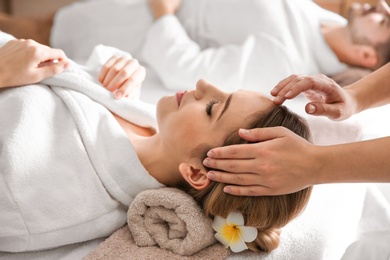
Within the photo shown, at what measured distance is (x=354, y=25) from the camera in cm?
210

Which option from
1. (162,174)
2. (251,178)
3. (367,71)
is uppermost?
(251,178)

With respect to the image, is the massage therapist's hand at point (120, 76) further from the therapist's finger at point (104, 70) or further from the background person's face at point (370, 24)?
the background person's face at point (370, 24)

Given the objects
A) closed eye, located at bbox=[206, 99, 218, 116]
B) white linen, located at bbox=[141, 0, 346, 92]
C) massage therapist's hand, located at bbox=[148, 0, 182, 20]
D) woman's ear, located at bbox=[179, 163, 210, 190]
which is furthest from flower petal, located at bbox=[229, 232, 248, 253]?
massage therapist's hand, located at bbox=[148, 0, 182, 20]

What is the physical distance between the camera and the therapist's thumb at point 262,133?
0.88 meters

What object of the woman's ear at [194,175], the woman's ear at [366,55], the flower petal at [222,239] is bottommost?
the woman's ear at [366,55]

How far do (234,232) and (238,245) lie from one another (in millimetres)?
30

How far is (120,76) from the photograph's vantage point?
125 centimetres

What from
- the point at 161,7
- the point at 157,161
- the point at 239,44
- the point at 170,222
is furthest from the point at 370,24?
the point at 170,222

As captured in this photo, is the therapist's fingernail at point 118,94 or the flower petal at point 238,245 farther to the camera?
the therapist's fingernail at point 118,94

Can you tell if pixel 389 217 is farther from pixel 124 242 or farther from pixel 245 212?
pixel 124 242

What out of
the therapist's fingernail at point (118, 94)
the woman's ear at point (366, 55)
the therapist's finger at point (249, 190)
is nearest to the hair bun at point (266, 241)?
the therapist's finger at point (249, 190)

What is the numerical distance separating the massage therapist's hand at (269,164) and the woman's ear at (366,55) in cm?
135

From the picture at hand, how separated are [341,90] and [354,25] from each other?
43.3 inches

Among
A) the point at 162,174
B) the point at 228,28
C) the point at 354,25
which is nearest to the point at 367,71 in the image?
the point at 354,25
